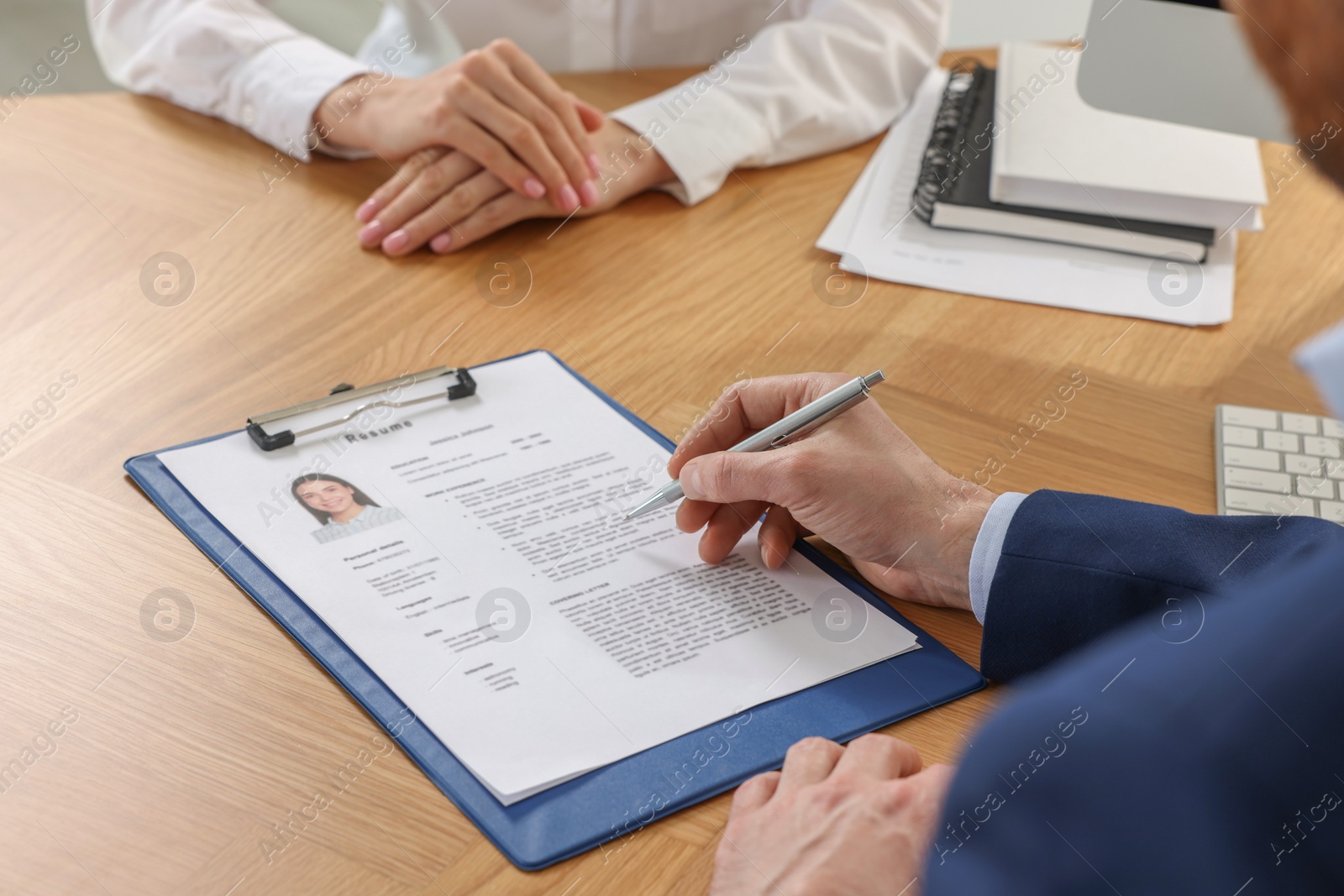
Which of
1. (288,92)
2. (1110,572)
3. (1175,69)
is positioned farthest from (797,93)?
(1110,572)

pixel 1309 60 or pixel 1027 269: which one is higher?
pixel 1309 60

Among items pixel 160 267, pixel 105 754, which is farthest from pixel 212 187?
pixel 105 754

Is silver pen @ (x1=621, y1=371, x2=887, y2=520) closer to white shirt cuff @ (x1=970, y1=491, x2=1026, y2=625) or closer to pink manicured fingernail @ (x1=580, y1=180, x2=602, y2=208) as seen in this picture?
white shirt cuff @ (x1=970, y1=491, x2=1026, y2=625)

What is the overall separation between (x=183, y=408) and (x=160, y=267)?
26 centimetres

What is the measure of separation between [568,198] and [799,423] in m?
0.54

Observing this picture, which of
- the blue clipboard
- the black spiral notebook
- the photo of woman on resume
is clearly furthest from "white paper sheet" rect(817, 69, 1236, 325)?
the photo of woman on resume

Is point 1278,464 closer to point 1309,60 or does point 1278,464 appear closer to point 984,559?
point 984,559

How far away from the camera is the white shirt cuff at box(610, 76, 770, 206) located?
52.3 inches

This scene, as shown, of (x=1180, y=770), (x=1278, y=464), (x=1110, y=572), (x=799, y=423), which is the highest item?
(x=1180, y=770)

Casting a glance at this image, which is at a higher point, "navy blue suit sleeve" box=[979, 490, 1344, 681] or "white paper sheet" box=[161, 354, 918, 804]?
"white paper sheet" box=[161, 354, 918, 804]

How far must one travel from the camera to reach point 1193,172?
1.26 m

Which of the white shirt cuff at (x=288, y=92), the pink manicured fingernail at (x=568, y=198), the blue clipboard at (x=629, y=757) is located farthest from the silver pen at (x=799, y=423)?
the white shirt cuff at (x=288, y=92)

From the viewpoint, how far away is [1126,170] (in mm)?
1252

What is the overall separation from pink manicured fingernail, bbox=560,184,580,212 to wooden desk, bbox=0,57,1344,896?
3 cm
